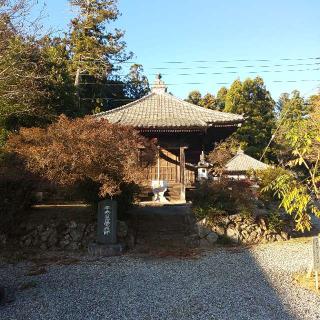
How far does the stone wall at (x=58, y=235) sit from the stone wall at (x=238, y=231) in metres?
2.52

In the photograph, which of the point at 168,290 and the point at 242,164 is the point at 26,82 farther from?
the point at 242,164

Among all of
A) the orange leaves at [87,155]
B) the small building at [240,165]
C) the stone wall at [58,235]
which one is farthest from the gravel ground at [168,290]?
the small building at [240,165]

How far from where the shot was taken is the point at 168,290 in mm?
7008

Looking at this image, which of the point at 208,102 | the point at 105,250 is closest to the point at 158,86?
the point at 105,250

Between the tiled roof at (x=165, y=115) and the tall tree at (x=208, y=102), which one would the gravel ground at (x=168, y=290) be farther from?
the tall tree at (x=208, y=102)

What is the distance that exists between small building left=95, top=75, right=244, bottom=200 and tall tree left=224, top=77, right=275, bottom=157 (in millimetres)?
22470

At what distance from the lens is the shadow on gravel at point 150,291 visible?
5750 mm

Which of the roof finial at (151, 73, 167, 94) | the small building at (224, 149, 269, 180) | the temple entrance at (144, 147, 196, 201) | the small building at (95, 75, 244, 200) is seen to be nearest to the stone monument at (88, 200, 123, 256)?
the small building at (95, 75, 244, 200)

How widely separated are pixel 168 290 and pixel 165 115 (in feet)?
36.5

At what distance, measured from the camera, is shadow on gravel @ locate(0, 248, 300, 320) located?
575 cm

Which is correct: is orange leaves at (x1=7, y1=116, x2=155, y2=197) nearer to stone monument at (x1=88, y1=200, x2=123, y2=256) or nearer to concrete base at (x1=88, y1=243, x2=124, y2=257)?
stone monument at (x1=88, y1=200, x2=123, y2=256)

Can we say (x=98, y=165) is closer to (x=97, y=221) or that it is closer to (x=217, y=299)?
(x=97, y=221)

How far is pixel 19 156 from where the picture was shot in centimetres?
1059

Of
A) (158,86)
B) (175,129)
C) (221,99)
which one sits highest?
(221,99)
